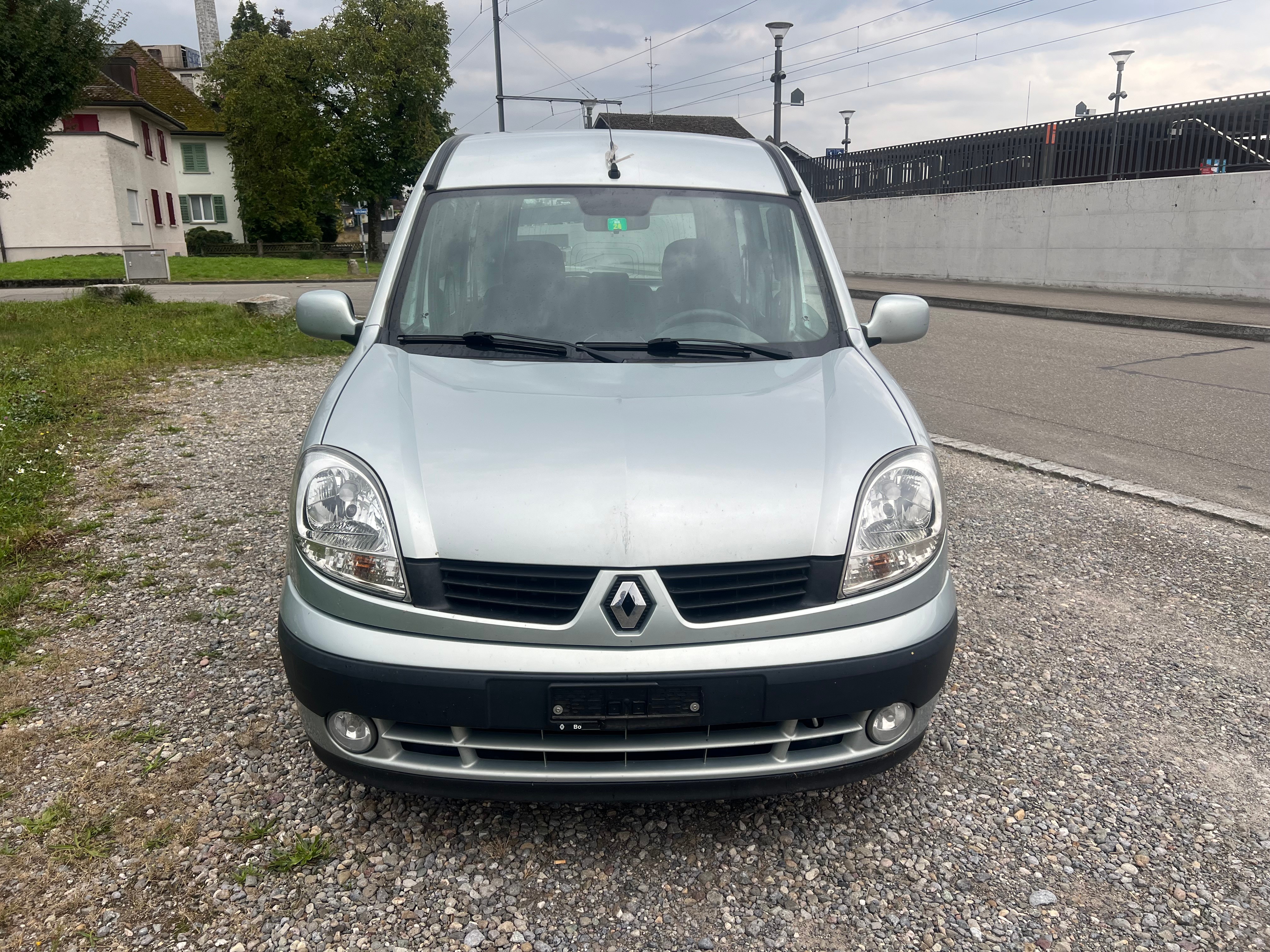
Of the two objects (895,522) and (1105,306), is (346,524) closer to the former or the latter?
(895,522)

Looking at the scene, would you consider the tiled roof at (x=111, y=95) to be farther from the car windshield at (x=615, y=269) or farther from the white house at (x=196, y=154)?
the car windshield at (x=615, y=269)

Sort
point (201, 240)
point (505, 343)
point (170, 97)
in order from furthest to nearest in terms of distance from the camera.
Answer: point (170, 97)
point (201, 240)
point (505, 343)

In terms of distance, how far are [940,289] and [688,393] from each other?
19.3m

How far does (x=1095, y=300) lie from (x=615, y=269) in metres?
16.8

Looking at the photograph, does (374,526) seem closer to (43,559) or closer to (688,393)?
(688,393)

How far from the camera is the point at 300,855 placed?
8.14ft

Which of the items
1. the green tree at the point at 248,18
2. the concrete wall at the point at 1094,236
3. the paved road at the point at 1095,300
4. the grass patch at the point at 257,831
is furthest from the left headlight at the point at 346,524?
the green tree at the point at 248,18

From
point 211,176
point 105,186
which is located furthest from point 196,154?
point 105,186

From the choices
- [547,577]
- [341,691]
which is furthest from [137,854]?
[547,577]

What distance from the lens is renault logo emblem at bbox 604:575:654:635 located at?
7.32ft

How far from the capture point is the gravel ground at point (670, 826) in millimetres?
2275

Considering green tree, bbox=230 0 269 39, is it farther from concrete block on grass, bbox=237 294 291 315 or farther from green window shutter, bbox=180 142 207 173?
concrete block on grass, bbox=237 294 291 315

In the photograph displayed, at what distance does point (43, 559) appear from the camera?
184 inches

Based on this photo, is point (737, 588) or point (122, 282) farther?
point (122, 282)
